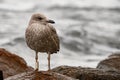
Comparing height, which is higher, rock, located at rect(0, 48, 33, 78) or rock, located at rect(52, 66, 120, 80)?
rock, located at rect(0, 48, 33, 78)

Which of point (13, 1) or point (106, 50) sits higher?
point (13, 1)

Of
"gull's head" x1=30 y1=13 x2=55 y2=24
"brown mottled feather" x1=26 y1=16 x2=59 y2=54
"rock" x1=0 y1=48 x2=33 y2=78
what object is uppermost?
"gull's head" x1=30 y1=13 x2=55 y2=24

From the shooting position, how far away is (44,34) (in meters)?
9.49

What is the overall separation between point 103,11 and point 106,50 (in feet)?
20.7

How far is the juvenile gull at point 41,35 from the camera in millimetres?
9453

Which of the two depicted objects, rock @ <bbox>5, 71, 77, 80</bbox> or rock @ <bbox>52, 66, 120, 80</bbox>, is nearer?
rock @ <bbox>5, 71, 77, 80</bbox>

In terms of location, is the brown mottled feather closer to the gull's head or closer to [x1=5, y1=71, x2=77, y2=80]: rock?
the gull's head

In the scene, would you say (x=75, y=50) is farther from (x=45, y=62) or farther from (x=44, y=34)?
(x=44, y=34)

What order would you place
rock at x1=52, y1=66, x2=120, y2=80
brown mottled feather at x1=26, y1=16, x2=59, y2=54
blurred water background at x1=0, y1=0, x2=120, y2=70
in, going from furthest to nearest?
1. blurred water background at x1=0, y1=0, x2=120, y2=70
2. rock at x1=52, y1=66, x2=120, y2=80
3. brown mottled feather at x1=26, y1=16, x2=59, y2=54

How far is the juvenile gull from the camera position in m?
9.45

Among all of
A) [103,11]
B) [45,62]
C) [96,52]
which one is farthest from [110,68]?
[103,11]

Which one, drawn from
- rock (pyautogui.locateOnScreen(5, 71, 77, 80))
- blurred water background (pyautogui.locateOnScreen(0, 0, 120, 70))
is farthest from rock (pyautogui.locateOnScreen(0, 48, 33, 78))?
blurred water background (pyautogui.locateOnScreen(0, 0, 120, 70))

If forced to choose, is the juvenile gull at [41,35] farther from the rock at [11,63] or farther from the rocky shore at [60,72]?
the rock at [11,63]

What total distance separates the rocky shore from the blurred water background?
357 cm
